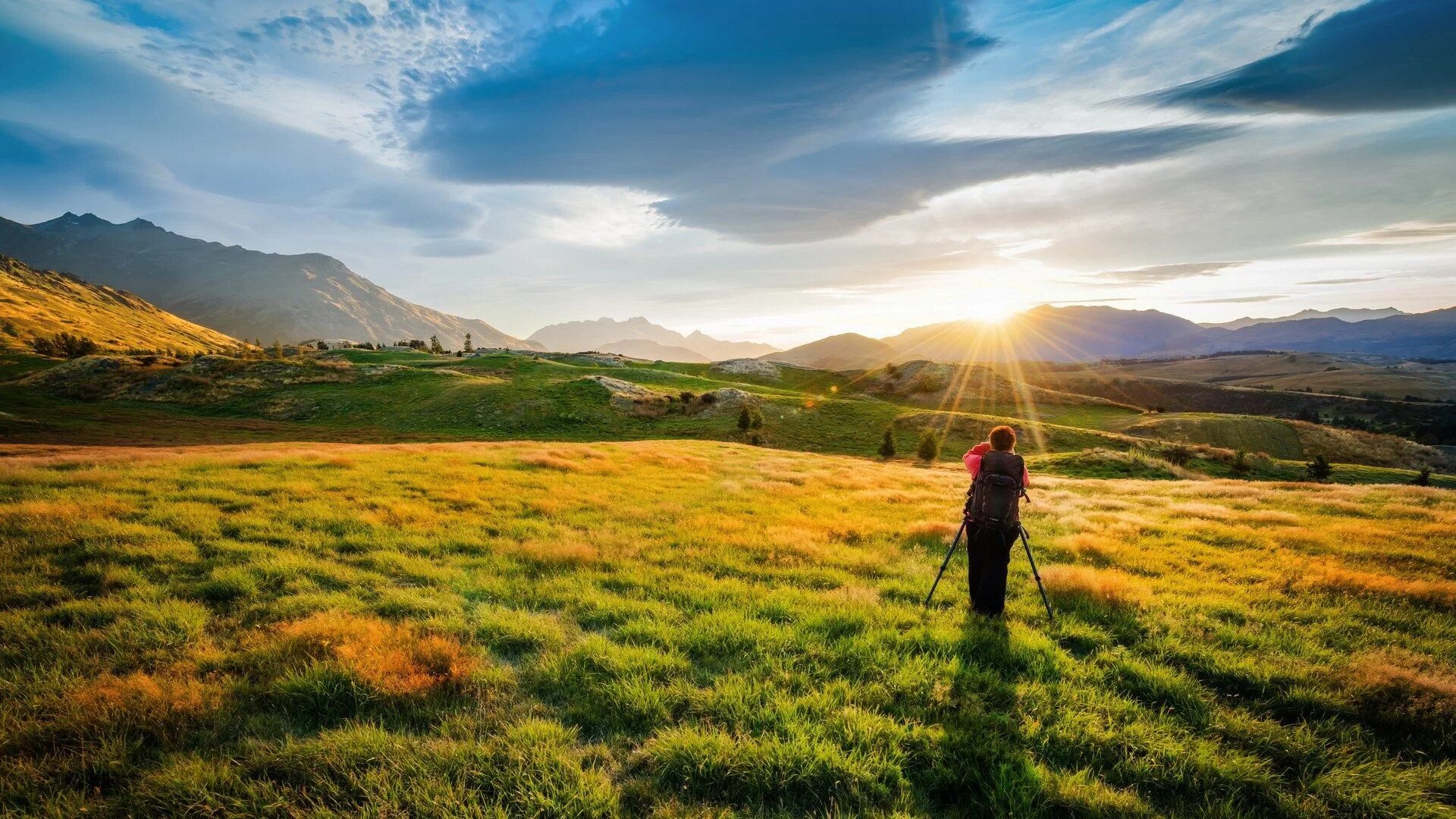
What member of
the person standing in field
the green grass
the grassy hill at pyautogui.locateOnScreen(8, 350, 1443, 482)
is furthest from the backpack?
the green grass

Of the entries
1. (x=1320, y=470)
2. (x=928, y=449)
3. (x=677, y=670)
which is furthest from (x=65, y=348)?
(x=1320, y=470)

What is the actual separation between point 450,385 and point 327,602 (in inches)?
2466

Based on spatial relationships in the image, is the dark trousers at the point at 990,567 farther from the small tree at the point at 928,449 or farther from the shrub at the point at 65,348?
the shrub at the point at 65,348

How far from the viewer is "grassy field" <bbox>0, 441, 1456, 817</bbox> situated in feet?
14.1

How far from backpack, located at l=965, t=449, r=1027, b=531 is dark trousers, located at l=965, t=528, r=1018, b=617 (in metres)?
0.16

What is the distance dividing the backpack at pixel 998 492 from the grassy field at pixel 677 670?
1.54 metres

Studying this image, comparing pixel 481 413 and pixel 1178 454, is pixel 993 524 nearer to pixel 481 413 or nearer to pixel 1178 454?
pixel 1178 454

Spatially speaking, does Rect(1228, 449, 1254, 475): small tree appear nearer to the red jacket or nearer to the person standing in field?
the red jacket

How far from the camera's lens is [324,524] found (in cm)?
1091

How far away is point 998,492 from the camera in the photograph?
823 centimetres

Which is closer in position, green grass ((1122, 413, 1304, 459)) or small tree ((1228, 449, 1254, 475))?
small tree ((1228, 449, 1254, 475))

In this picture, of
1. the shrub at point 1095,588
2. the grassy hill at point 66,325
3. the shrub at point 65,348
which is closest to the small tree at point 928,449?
the shrub at point 1095,588

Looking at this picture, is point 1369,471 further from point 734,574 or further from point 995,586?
point 734,574

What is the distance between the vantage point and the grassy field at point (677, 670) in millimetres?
4293
